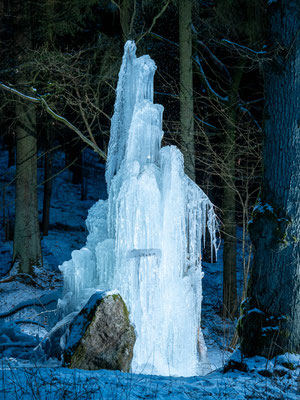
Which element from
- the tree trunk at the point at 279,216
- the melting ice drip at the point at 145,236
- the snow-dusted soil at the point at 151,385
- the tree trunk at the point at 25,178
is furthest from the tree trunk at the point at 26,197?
the tree trunk at the point at 279,216

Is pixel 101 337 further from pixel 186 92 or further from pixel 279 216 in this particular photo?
pixel 186 92

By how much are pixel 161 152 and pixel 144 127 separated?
48 centimetres

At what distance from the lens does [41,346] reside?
6.48 meters

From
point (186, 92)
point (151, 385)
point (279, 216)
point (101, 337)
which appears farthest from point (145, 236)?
point (186, 92)

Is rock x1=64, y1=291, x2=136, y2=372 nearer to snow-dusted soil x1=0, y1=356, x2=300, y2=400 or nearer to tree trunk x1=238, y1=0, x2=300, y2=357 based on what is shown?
snow-dusted soil x1=0, y1=356, x2=300, y2=400

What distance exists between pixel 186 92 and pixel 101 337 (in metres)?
6.01

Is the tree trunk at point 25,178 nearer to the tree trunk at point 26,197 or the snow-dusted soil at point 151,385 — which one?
the tree trunk at point 26,197

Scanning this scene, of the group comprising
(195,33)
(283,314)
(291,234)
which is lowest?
(283,314)

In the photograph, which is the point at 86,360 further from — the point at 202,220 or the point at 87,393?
the point at 202,220

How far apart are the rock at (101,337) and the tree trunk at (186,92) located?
421 cm

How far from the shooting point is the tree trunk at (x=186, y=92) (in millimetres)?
9133

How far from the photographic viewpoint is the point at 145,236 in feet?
21.5

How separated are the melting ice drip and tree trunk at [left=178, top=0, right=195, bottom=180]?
6.85ft

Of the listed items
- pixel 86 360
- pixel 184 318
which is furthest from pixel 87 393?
pixel 184 318
